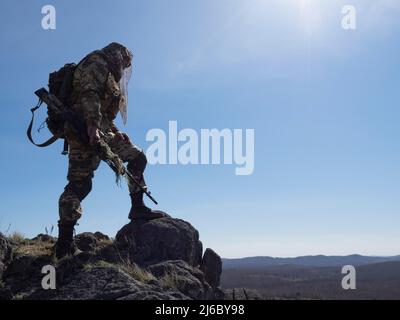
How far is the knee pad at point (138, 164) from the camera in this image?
28.4 feet

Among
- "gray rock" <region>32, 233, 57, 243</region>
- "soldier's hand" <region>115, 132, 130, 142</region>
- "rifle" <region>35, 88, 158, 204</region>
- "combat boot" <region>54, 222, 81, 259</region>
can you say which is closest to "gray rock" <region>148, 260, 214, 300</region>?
"combat boot" <region>54, 222, 81, 259</region>

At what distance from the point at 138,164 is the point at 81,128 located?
149cm

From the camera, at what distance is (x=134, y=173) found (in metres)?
8.63

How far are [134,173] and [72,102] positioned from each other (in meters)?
1.64

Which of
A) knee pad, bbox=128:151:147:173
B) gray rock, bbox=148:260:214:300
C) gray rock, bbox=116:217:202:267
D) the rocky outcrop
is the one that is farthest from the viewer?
knee pad, bbox=128:151:147:173

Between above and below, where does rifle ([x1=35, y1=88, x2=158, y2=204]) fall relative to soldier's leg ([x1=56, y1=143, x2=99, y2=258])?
above

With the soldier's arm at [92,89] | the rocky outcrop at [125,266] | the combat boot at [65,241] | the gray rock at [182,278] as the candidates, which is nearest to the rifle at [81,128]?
the soldier's arm at [92,89]

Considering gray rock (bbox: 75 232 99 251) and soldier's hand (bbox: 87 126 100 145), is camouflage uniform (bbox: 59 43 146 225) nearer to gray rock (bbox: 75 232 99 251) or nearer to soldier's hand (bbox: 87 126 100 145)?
soldier's hand (bbox: 87 126 100 145)

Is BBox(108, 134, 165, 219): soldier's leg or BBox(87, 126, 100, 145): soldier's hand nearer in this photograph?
BBox(87, 126, 100, 145): soldier's hand

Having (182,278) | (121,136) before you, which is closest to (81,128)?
(121,136)

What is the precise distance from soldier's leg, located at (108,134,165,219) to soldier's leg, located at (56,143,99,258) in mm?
741

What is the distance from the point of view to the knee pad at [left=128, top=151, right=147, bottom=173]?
8.65 m

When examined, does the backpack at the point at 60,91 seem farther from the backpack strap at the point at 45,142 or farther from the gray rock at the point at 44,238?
the gray rock at the point at 44,238
